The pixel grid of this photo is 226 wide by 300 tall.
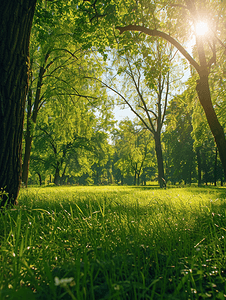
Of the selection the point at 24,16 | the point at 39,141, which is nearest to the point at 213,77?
the point at 24,16

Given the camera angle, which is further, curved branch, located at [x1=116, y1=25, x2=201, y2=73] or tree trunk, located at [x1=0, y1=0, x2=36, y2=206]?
curved branch, located at [x1=116, y1=25, x2=201, y2=73]

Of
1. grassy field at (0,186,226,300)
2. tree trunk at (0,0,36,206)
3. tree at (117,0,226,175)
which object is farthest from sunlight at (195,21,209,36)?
grassy field at (0,186,226,300)

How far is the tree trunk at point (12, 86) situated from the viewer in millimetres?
3074

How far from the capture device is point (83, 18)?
6.39 metres

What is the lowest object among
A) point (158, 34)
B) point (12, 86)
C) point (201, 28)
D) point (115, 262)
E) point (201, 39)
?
point (115, 262)

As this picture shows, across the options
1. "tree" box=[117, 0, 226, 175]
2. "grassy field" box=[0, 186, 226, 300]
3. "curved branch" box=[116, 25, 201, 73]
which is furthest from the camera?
"curved branch" box=[116, 25, 201, 73]

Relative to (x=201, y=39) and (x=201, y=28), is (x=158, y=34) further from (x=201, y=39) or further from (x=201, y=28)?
(x=201, y=28)

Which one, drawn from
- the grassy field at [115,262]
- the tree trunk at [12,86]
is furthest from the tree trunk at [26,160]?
the grassy field at [115,262]

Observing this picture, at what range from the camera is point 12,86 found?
124 inches

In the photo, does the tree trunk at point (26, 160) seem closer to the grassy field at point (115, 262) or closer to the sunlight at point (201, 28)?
the sunlight at point (201, 28)

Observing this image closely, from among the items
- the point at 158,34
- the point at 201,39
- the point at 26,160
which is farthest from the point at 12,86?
the point at 26,160

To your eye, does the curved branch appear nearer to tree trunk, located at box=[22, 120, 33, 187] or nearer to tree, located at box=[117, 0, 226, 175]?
tree, located at box=[117, 0, 226, 175]

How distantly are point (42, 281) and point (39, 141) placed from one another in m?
23.0

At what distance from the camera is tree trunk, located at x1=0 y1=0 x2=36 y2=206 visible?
3.07m
